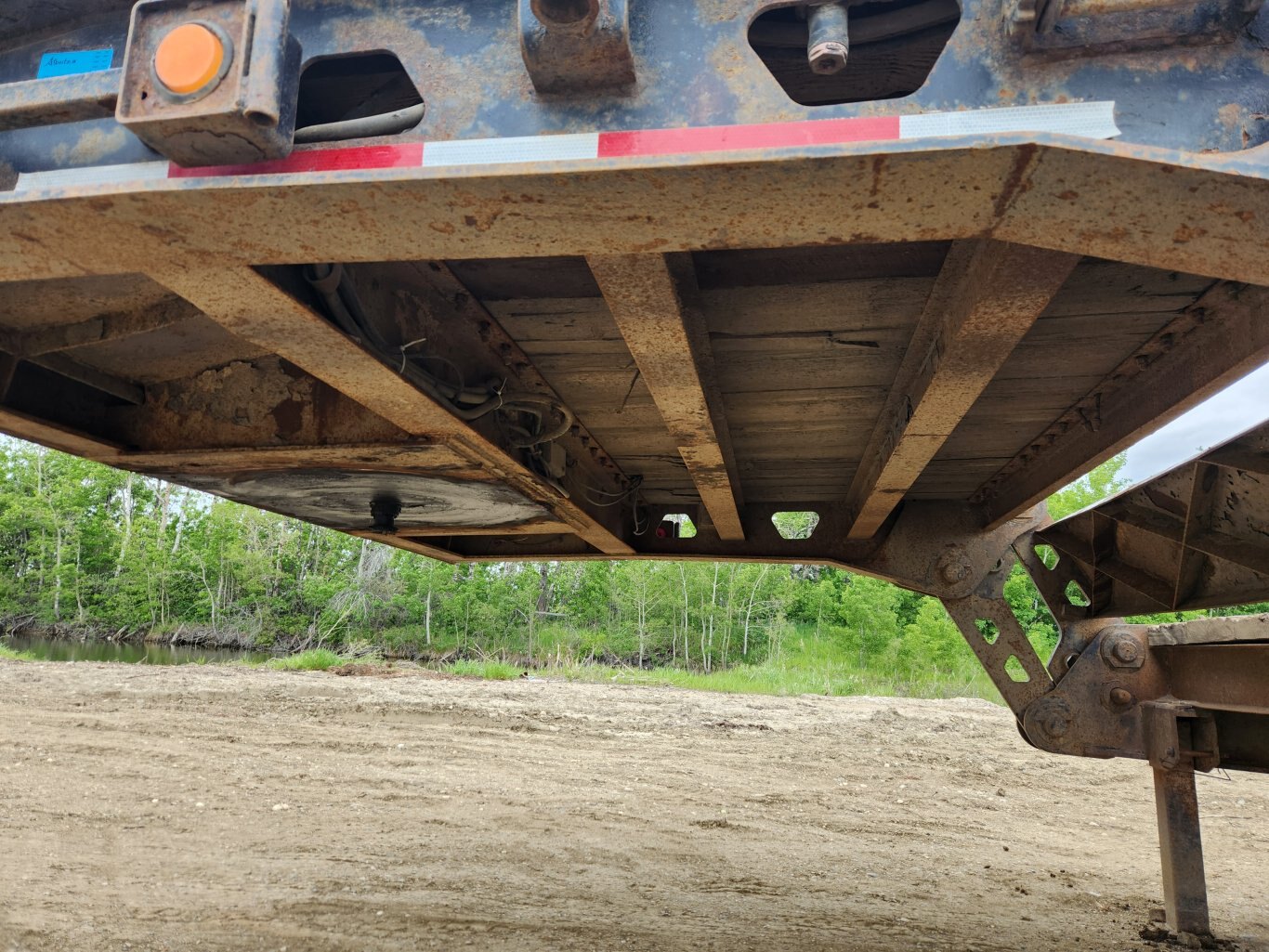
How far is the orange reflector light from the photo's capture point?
1351 mm

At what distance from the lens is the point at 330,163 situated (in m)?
1.48

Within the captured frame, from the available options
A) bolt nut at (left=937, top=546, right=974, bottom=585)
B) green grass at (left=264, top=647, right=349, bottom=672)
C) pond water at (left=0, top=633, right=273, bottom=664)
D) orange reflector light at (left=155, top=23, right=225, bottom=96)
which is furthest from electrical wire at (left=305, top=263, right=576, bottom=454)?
pond water at (left=0, top=633, right=273, bottom=664)

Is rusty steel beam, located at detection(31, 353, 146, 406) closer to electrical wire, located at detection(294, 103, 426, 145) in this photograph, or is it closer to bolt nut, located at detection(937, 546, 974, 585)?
electrical wire, located at detection(294, 103, 426, 145)

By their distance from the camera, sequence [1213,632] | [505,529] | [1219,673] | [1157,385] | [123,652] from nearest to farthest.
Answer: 1. [1157,385]
2. [1219,673]
3. [1213,632]
4. [505,529]
5. [123,652]

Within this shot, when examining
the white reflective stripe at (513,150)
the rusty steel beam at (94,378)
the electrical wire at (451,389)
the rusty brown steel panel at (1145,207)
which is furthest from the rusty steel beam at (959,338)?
the rusty steel beam at (94,378)

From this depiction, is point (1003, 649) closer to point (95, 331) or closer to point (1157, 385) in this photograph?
point (1157, 385)

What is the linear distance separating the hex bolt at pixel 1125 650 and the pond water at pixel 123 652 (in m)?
24.8

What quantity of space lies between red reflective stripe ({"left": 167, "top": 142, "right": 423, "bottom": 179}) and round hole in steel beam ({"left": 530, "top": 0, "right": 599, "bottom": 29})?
0.31 m

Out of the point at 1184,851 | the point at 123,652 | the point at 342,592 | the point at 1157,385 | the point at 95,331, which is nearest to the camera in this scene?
the point at 95,331

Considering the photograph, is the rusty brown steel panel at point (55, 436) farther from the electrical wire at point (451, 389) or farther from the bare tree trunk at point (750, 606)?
the bare tree trunk at point (750, 606)

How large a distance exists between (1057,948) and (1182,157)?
175 inches

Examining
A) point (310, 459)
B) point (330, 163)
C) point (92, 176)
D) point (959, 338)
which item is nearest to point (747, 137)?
point (330, 163)

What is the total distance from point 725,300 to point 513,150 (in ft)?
4.72

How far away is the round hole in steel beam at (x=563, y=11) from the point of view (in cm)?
132
